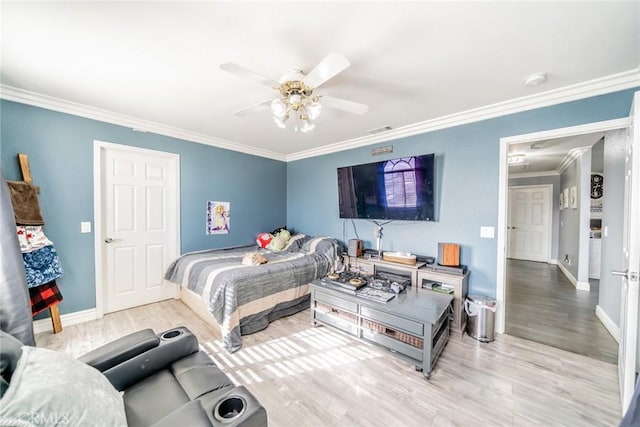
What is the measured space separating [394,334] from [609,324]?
8.56 ft

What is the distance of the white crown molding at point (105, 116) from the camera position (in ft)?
7.83

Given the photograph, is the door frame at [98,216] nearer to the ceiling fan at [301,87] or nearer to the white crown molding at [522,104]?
the ceiling fan at [301,87]

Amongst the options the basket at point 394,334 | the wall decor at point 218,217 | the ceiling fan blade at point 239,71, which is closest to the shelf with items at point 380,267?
the basket at point 394,334

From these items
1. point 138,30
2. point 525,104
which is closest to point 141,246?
point 138,30

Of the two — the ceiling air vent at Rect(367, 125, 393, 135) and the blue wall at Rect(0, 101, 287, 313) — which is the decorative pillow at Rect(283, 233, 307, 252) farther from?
the ceiling air vent at Rect(367, 125, 393, 135)

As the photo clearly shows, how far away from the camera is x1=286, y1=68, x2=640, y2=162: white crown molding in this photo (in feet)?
6.67

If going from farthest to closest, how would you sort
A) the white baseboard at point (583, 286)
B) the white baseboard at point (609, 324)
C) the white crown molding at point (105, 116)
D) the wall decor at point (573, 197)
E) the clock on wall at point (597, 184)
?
the clock on wall at point (597, 184) < the wall decor at point (573, 197) < the white baseboard at point (583, 286) < the white baseboard at point (609, 324) < the white crown molding at point (105, 116)

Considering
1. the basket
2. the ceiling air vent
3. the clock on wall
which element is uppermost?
the ceiling air vent

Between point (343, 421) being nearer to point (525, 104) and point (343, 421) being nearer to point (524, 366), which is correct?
point (524, 366)

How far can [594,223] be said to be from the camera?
16.1ft

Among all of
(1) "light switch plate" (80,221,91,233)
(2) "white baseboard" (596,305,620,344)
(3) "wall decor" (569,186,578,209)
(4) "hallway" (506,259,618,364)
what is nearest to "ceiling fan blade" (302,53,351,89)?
(1) "light switch plate" (80,221,91,233)

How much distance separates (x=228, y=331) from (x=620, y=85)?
413 centimetres

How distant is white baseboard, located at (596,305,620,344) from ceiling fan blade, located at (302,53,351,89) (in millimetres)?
3747

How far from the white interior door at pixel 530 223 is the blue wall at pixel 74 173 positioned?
288 inches
